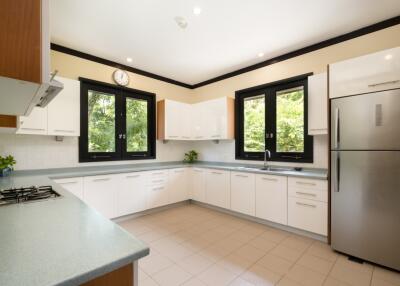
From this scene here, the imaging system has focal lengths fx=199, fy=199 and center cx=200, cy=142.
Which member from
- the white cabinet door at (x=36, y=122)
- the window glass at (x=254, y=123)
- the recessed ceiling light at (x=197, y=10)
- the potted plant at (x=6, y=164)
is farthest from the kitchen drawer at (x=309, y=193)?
the potted plant at (x=6, y=164)

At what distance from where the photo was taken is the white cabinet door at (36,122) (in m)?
2.39

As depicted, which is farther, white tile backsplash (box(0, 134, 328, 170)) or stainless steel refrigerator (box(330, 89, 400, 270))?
white tile backsplash (box(0, 134, 328, 170))

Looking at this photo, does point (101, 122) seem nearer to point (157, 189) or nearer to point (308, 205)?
point (157, 189)

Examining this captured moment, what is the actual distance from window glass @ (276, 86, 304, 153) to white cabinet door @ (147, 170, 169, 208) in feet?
6.68

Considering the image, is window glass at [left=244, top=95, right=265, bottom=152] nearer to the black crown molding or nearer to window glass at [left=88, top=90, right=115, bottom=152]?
the black crown molding

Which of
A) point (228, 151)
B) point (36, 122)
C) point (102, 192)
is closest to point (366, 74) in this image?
point (228, 151)

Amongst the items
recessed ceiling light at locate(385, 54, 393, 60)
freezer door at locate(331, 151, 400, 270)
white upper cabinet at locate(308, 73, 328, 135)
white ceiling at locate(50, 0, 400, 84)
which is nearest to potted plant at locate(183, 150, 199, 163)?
white ceiling at locate(50, 0, 400, 84)

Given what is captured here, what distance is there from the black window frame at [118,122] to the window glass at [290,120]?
235 cm

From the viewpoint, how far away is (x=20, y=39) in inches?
25.5

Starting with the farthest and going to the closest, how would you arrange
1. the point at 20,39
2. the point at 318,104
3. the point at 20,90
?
the point at 318,104, the point at 20,90, the point at 20,39

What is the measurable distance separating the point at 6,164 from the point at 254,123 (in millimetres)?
3559

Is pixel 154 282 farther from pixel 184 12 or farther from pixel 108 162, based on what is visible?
pixel 184 12

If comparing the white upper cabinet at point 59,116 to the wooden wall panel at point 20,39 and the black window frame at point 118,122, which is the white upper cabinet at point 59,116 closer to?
the black window frame at point 118,122

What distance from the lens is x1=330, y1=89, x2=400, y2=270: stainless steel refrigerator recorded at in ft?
6.06
